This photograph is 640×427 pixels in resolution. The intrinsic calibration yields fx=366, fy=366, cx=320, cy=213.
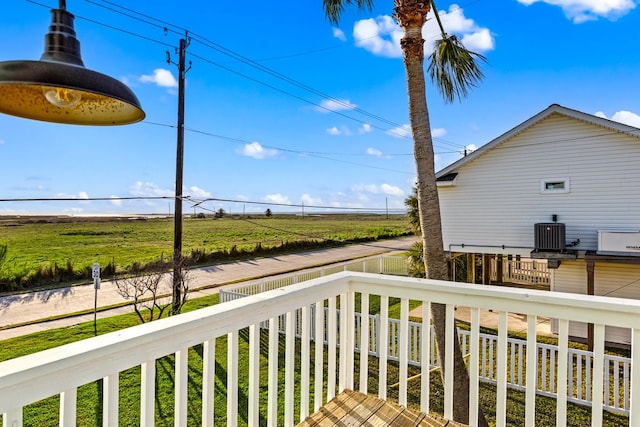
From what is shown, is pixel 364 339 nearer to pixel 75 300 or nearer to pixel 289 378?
pixel 289 378

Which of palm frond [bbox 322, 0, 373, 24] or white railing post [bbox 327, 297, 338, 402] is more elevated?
palm frond [bbox 322, 0, 373, 24]

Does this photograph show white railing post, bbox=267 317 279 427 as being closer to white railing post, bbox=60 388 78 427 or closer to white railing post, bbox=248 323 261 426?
white railing post, bbox=248 323 261 426

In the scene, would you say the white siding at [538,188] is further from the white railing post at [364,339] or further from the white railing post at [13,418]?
the white railing post at [13,418]

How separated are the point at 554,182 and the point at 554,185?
0.23 ft

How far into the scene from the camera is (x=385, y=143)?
19.5m

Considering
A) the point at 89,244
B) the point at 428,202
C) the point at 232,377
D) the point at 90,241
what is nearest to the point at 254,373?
the point at 232,377

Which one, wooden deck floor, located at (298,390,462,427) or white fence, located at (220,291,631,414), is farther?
white fence, located at (220,291,631,414)

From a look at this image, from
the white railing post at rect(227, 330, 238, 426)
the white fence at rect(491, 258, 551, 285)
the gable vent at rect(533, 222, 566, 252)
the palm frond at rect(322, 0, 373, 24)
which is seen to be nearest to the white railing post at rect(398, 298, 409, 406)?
the white railing post at rect(227, 330, 238, 426)

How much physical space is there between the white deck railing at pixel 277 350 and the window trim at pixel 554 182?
26.9 feet

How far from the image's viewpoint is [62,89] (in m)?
1.11

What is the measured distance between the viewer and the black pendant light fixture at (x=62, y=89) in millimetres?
949

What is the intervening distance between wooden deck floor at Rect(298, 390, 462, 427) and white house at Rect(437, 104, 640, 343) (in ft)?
25.8

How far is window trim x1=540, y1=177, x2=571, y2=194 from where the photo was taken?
328 inches

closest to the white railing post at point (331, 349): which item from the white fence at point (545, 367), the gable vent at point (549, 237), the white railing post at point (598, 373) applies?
the white railing post at point (598, 373)
